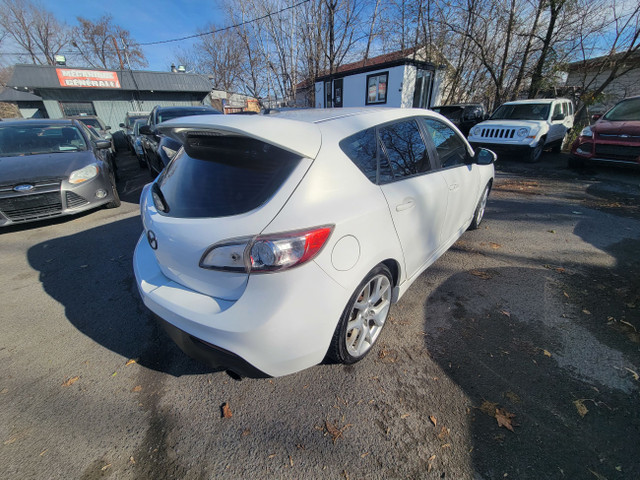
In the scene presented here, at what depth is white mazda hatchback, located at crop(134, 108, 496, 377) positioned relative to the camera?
1406 mm

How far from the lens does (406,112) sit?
2.48 m

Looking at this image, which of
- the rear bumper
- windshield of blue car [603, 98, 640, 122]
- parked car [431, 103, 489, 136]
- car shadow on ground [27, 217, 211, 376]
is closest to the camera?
the rear bumper

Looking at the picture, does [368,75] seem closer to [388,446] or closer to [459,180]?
[459,180]

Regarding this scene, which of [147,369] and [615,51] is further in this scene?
[615,51]

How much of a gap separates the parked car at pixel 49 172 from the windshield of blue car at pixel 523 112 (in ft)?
37.3

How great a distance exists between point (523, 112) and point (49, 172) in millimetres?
12301

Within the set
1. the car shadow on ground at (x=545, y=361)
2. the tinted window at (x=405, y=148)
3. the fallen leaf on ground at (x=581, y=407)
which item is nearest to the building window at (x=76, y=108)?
the tinted window at (x=405, y=148)

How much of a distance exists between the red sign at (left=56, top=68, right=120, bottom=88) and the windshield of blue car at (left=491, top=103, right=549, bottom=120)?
22.7 m

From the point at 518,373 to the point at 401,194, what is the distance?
147 centimetres

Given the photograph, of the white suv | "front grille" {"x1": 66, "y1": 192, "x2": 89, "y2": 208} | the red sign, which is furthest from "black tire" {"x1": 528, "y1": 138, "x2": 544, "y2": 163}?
the red sign

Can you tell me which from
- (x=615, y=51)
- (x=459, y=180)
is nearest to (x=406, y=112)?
(x=459, y=180)

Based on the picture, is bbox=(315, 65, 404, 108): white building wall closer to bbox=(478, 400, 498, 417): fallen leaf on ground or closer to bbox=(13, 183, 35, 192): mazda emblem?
bbox=(13, 183, 35, 192): mazda emblem

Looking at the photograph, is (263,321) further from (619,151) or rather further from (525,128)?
(525,128)

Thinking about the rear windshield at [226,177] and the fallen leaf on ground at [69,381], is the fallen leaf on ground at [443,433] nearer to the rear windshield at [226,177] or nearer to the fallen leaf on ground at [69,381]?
the rear windshield at [226,177]
